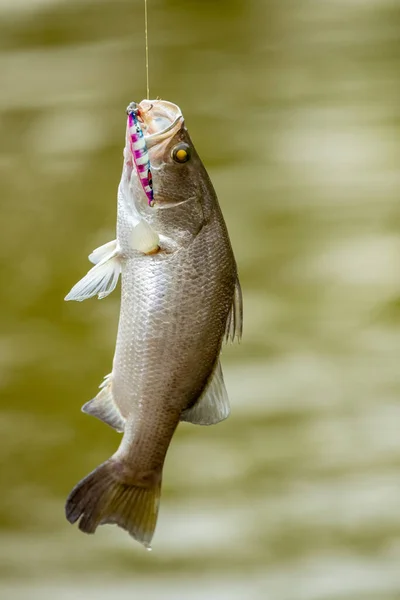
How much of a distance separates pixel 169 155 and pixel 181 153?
2 cm

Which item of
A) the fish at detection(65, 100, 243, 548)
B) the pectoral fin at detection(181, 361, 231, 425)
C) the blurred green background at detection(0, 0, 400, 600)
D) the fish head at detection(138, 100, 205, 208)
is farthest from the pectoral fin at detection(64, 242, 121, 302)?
the blurred green background at detection(0, 0, 400, 600)

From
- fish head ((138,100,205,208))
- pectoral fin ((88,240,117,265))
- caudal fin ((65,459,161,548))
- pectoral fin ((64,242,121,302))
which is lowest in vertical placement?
caudal fin ((65,459,161,548))

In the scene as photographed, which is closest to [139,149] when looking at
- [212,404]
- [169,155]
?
[169,155]

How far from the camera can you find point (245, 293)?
2416mm

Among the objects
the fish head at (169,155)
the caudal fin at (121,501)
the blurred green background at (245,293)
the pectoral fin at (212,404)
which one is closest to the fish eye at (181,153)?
the fish head at (169,155)

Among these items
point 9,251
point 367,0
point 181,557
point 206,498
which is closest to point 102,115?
point 9,251

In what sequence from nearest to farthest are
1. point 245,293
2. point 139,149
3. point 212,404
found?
point 139,149 < point 212,404 < point 245,293

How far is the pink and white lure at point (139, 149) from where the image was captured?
3.62 feet

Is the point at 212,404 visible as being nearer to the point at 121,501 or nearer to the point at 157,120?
the point at 121,501

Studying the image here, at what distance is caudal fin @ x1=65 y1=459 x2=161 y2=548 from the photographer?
126 centimetres

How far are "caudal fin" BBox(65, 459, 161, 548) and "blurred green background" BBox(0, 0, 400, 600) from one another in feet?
3.85

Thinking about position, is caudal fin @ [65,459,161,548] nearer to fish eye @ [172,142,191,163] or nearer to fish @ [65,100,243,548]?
fish @ [65,100,243,548]

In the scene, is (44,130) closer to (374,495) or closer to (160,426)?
(160,426)

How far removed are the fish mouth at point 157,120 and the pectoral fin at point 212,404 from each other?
1.38ft
